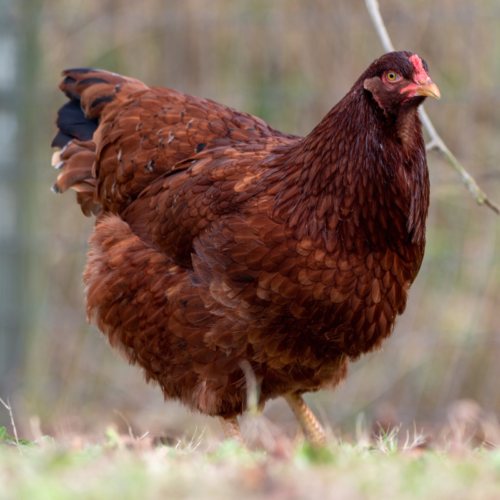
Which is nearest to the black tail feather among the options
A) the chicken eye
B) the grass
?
the chicken eye

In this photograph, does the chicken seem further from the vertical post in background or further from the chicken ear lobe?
the vertical post in background

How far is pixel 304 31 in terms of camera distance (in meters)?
5.86

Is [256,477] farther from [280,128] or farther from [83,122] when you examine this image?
[280,128]

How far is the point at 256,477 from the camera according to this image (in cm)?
168

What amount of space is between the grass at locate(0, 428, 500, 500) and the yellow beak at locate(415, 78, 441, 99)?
1.42 metres

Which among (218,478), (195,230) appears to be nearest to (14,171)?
(195,230)

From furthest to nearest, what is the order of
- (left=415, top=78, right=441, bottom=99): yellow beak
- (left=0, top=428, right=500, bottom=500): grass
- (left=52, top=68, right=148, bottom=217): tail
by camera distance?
(left=52, top=68, right=148, bottom=217): tail
(left=415, top=78, right=441, bottom=99): yellow beak
(left=0, top=428, right=500, bottom=500): grass

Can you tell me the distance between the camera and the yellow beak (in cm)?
273

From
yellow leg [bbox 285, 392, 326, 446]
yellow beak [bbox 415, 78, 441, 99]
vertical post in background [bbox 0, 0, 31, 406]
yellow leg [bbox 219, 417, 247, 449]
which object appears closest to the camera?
yellow beak [bbox 415, 78, 441, 99]

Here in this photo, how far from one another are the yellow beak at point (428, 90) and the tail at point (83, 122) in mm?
2033

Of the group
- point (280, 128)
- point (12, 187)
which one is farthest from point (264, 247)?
point (12, 187)

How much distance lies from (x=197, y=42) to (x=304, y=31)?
36.1 inches

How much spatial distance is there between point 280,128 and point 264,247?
10.3ft

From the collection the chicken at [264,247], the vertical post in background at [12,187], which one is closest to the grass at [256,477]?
the chicken at [264,247]
